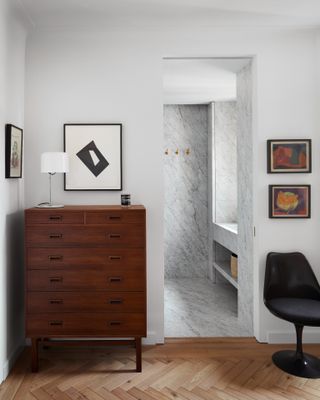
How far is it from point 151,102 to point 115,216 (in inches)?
45.5

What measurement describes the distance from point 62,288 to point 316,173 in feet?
8.09

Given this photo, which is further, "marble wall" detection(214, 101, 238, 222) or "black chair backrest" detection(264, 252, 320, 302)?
"marble wall" detection(214, 101, 238, 222)

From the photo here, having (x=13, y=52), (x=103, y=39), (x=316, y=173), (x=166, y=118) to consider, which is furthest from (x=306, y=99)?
(x=166, y=118)

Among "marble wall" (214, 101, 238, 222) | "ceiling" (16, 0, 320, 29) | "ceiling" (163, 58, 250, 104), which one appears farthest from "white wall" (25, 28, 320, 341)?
"marble wall" (214, 101, 238, 222)

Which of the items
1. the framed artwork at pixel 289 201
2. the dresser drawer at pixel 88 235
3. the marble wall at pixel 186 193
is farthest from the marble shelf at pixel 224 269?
the dresser drawer at pixel 88 235

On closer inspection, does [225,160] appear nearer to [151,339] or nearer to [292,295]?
[292,295]

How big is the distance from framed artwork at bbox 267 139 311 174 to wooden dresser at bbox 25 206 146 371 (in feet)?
4.40

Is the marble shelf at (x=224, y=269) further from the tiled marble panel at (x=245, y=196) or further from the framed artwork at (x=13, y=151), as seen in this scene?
the framed artwork at (x=13, y=151)

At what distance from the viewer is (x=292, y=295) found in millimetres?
3225

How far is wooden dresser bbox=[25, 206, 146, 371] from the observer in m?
2.95

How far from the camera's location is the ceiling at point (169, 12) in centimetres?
297

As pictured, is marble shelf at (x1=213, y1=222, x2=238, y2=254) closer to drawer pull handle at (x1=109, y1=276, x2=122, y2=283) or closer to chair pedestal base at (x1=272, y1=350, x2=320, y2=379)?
chair pedestal base at (x1=272, y1=350, x2=320, y2=379)

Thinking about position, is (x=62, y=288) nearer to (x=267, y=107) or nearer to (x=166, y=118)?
(x=267, y=107)

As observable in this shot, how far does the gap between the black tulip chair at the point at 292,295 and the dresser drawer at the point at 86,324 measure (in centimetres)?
111
